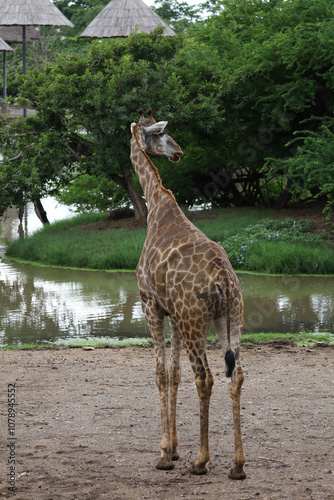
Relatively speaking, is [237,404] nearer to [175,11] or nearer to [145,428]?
[145,428]

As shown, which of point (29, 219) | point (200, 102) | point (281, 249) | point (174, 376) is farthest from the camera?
point (29, 219)

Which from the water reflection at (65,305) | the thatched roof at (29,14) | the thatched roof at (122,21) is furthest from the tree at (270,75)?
the water reflection at (65,305)

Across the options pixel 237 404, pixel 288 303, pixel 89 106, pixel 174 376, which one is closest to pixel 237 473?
pixel 237 404

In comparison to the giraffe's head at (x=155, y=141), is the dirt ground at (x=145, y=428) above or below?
below

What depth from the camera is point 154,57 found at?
17.5 m

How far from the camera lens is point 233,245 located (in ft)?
50.3

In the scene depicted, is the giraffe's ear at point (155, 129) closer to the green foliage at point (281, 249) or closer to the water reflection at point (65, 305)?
the water reflection at point (65, 305)

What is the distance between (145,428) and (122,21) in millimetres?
15194

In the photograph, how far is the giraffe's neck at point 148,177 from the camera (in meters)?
5.49

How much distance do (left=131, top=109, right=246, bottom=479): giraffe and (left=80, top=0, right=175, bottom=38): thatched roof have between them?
14.5m

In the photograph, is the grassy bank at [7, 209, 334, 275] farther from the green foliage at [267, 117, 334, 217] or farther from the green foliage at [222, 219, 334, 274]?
the green foliage at [267, 117, 334, 217]

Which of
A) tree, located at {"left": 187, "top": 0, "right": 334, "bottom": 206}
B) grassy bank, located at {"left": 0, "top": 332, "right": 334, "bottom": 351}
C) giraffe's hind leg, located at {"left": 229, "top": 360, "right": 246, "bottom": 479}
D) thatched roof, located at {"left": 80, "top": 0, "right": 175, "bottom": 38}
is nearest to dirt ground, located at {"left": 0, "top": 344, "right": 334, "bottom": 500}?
giraffe's hind leg, located at {"left": 229, "top": 360, "right": 246, "bottom": 479}

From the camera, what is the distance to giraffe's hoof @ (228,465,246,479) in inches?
188

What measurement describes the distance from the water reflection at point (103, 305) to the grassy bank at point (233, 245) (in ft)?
1.76
